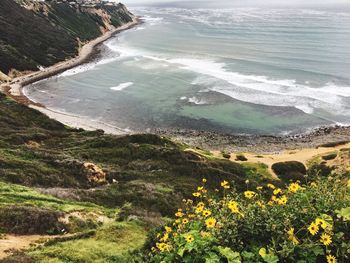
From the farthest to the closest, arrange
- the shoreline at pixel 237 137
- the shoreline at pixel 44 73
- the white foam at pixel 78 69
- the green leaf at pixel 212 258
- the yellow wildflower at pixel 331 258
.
Answer: the white foam at pixel 78 69, the shoreline at pixel 44 73, the shoreline at pixel 237 137, the green leaf at pixel 212 258, the yellow wildflower at pixel 331 258

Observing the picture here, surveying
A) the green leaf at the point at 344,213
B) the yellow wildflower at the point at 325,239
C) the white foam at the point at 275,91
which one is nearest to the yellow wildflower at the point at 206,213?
the yellow wildflower at the point at 325,239

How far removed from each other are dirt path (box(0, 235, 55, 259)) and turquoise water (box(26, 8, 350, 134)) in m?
42.4

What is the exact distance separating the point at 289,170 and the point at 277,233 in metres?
34.7

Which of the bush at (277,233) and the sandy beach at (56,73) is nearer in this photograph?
the bush at (277,233)

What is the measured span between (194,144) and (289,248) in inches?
1787

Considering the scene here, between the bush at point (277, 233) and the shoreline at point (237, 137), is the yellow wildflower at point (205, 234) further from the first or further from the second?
the shoreline at point (237, 137)

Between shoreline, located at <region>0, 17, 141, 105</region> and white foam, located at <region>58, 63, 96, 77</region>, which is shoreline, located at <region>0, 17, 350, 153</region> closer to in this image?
shoreline, located at <region>0, 17, 141, 105</region>

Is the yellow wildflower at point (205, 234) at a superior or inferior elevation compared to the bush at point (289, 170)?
superior

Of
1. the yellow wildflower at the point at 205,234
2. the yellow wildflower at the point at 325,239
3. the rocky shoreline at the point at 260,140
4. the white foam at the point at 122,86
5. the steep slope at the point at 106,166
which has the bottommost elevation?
the rocky shoreline at the point at 260,140

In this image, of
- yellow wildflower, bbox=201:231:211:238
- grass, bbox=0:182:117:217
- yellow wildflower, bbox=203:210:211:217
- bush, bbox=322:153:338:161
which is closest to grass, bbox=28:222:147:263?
grass, bbox=0:182:117:217

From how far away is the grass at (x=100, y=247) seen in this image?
12781 mm

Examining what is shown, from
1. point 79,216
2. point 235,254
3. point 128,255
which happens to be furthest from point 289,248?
point 79,216

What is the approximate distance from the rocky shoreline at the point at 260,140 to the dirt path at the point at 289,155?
170 cm

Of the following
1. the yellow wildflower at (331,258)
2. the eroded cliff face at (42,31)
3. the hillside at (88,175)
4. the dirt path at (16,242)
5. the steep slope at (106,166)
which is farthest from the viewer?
the eroded cliff face at (42,31)
